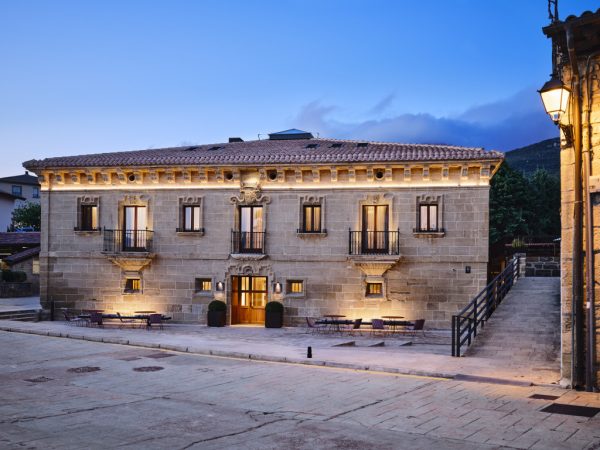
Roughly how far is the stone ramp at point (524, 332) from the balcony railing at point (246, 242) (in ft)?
35.7

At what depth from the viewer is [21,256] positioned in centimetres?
4072

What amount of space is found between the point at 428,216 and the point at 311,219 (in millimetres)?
4747

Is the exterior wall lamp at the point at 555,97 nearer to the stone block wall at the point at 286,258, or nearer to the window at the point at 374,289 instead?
the stone block wall at the point at 286,258

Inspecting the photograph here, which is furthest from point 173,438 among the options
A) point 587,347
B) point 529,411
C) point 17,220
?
point 17,220

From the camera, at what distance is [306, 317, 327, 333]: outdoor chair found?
79.8 feet

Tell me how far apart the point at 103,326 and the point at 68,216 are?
5.83 meters

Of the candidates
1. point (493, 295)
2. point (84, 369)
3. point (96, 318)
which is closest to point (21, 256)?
point (96, 318)

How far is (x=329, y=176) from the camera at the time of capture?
25609mm

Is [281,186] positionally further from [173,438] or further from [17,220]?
[17,220]

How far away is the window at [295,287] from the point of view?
25984 millimetres

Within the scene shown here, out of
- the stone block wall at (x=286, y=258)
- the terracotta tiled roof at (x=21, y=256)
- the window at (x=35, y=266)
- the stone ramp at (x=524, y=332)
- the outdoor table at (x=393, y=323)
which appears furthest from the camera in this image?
the window at (x=35, y=266)

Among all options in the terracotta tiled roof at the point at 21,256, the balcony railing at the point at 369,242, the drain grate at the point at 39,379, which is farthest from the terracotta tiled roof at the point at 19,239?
the drain grate at the point at 39,379

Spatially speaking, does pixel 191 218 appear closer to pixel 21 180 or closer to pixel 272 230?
pixel 272 230

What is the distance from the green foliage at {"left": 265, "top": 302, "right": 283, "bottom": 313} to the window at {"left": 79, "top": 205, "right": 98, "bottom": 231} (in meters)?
8.73
